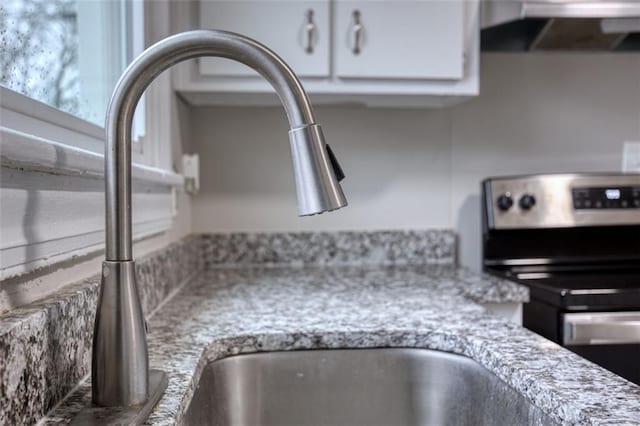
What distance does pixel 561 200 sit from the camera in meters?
1.62

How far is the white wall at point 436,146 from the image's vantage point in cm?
175

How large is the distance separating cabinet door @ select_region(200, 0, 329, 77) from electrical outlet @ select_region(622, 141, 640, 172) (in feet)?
3.75

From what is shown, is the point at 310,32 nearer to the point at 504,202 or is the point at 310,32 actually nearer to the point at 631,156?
the point at 504,202

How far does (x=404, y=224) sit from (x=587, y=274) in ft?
1.82

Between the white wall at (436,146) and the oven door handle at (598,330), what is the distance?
24.3 inches

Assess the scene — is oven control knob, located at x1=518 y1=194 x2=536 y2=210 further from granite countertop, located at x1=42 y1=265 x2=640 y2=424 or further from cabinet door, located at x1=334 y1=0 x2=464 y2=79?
cabinet door, located at x1=334 y1=0 x2=464 y2=79

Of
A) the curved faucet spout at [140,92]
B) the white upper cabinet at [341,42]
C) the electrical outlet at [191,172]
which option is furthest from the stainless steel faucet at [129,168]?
the electrical outlet at [191,172]

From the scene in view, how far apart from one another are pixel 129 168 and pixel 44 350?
0.65 ft

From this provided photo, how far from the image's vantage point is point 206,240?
1727mm

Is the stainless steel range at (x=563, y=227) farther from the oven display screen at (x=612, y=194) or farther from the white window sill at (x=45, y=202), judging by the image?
the white window sill at (x=45, y=202)

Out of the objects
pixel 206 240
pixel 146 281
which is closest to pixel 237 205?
pixel 206 240

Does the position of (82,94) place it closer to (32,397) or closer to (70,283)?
(70,283)

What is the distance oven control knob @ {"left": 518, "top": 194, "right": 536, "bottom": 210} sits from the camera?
62.7 inches

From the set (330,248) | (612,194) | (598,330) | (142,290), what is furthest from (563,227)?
(142,290)
